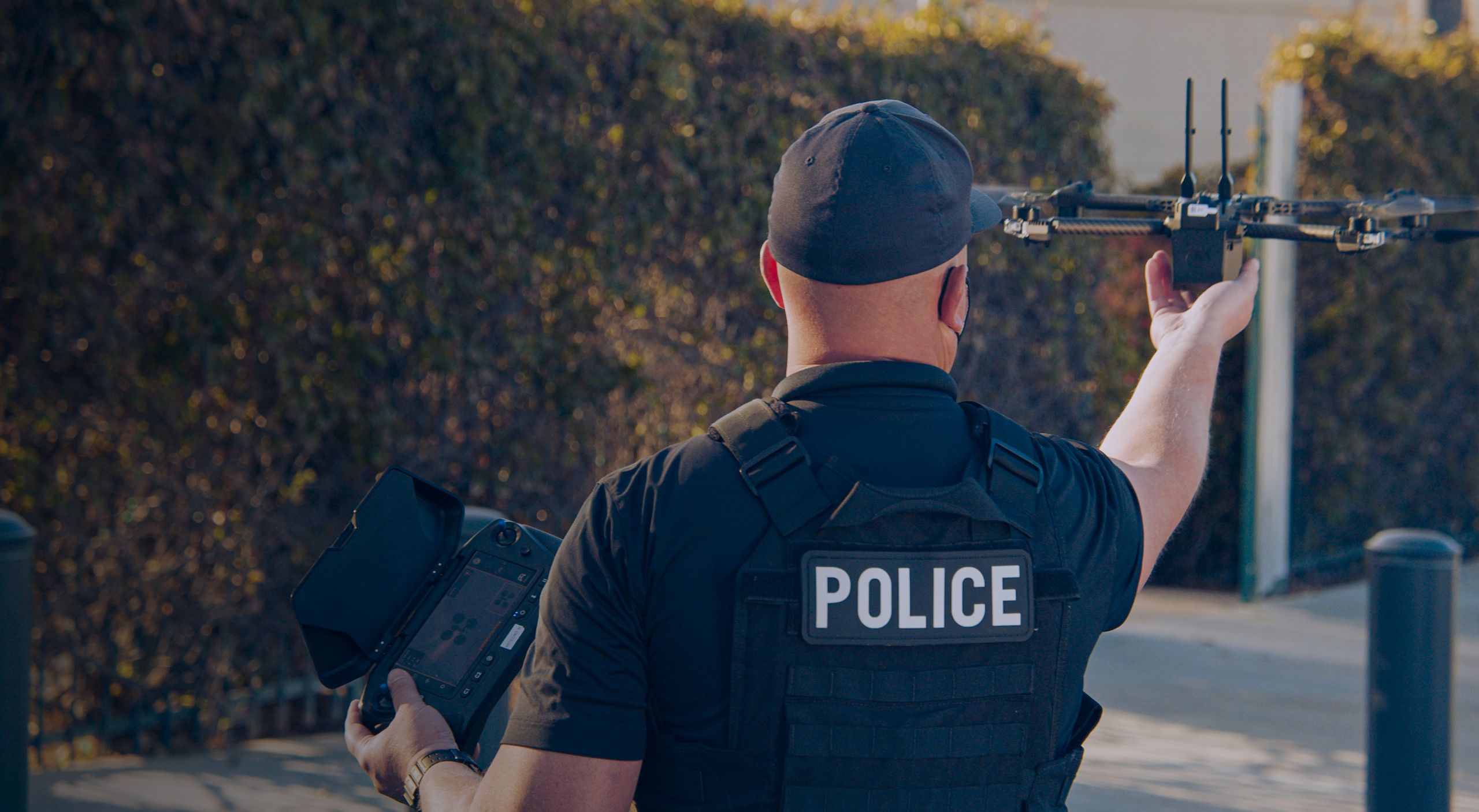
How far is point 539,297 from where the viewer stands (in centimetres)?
477

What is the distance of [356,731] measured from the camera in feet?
5.71

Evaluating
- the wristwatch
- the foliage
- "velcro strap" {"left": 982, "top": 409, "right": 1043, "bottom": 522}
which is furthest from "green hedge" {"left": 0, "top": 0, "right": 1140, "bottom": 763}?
the foliage

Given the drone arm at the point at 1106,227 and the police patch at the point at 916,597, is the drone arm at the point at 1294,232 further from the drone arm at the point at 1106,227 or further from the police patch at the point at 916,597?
the police patch at the point at 916,597

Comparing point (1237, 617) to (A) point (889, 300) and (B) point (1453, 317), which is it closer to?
(B) point (1453, 317)

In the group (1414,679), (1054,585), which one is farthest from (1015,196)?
(1414,679)

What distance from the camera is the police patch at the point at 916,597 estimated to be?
56.9 inches

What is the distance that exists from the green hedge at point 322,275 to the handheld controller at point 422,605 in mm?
2534

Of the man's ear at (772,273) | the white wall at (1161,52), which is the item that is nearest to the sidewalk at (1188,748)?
the man's ear at (772,273)

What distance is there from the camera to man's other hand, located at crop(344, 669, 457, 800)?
5.41 ft

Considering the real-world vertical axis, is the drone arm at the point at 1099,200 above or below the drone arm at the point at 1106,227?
above

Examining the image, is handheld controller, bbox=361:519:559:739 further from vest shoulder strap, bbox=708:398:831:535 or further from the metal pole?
the metal pole

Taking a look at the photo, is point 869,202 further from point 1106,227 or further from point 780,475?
point 1106,227

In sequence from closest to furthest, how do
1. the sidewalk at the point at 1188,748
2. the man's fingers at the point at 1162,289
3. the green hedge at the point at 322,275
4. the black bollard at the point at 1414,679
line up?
the man's fingers at the point at 1162,289 → the black bollard at the point at 1414,679 → the green hedge at the point at 322,275 → the sidewalk at the point at 1188,748

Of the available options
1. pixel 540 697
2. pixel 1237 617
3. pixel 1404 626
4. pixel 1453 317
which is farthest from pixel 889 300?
pixel 1453 317
